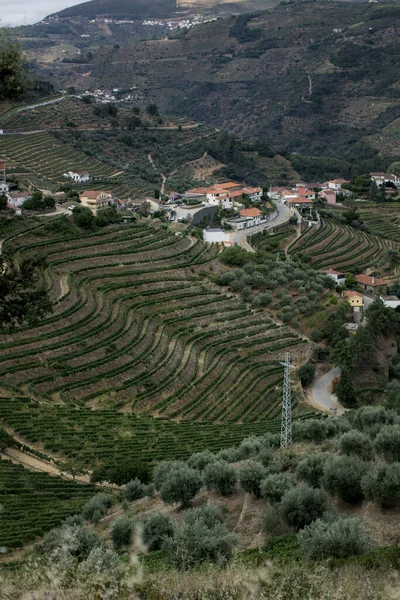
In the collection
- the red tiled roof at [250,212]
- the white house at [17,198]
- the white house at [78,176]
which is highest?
the white house at [17,198]

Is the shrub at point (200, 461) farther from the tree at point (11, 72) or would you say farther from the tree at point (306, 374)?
the tree at point (306, 374)

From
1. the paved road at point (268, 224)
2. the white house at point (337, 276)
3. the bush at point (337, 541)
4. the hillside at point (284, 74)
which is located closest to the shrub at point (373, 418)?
the bush at point (337, 541)

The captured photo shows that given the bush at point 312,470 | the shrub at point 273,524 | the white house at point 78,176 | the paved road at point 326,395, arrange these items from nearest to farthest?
the shrub at point 273,524 → the bush at point 312,470 → the paved road at point 326,395 → the white house at point 78,176

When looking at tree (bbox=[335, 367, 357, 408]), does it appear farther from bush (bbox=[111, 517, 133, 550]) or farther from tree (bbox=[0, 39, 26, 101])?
tree (bbox=[0, 39, 26, 101])

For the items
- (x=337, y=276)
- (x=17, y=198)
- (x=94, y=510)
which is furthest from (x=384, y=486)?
(x=17, y=198)

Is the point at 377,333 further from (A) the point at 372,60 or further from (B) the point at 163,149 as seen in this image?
(A) the point at 372,60

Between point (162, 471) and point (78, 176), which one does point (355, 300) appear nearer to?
point (78, 176)

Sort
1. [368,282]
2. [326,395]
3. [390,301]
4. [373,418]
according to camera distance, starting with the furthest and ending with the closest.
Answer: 1. [368,282]
2. [390,301]
3. [326,395]
4. [373,418]
